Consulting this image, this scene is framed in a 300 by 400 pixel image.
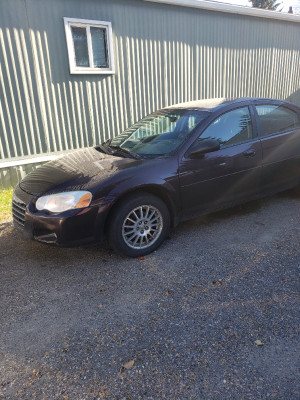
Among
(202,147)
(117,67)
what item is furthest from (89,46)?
(202,147)

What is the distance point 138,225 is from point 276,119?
2592 millimetres

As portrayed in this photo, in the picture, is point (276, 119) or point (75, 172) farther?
point (276, 119)

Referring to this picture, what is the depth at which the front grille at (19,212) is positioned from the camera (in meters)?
3.29

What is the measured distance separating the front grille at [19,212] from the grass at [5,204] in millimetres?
1428

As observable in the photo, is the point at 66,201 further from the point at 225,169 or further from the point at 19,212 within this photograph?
the point at 225,169

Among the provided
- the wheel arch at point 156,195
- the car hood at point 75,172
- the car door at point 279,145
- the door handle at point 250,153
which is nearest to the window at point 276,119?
the car door at point 279,145

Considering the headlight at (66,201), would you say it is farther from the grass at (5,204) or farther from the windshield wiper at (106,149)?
the grass at (5,204)

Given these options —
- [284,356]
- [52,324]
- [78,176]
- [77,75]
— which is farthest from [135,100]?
[284,356]

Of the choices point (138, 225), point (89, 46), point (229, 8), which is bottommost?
point (138, 225)

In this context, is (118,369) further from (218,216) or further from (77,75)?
(77,75)

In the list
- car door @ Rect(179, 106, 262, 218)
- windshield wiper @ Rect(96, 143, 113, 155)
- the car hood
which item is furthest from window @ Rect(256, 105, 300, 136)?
windshield wiper @ Rect(96, 143, 113, 155)

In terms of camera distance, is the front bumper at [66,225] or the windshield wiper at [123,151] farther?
the windshield wiper at [123,151]

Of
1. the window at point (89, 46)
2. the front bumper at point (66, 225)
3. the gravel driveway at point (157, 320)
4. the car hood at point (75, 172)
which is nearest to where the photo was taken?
the gravel driveway at point (157, 320)

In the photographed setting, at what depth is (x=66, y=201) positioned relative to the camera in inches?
123
